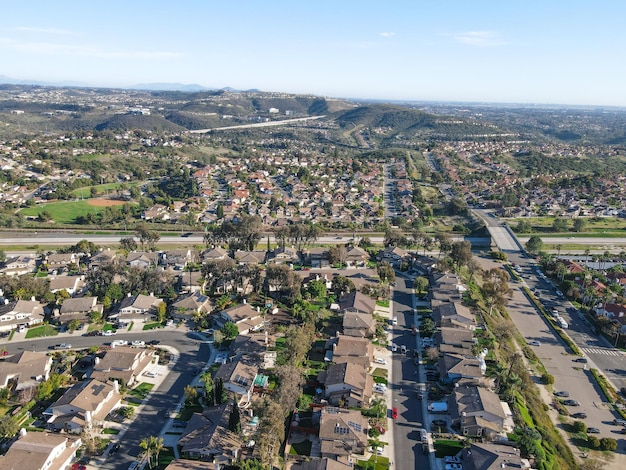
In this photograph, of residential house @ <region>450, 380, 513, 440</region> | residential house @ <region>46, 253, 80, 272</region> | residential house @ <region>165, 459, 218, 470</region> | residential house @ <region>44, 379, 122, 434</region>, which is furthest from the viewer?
residential house @ <region>46, 253, 80, 272</region>

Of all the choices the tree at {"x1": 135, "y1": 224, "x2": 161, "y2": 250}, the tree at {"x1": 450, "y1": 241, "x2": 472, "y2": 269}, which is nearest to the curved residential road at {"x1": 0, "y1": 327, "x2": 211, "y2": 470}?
the tree at {"x1": 135, "y1": 224, "x2": 161, "y2": 250}

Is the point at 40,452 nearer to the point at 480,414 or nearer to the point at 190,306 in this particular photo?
the point at 190,306

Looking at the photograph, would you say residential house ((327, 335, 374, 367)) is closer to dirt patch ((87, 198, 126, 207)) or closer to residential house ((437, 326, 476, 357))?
residential house ((437, 326, 476, 357))

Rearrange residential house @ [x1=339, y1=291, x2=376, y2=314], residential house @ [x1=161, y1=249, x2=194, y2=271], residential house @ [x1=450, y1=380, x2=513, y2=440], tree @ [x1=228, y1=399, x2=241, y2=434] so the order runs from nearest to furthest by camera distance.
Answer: tree @ [x1=228, y1=399, x2=241, y2=434], residential house @ [x1=450, y1=380, x2=513, y2=440], residential house @ [x1=339, y1=291, x2=376, y2=314], residential house @ [x1=161, y1=249, x2=194, y2=271]

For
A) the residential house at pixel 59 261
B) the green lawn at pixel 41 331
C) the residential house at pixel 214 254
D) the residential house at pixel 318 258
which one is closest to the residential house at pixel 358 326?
the residential house at pixel 318 258

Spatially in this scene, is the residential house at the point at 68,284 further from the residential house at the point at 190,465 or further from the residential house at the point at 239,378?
the residential house at the point at 190,465

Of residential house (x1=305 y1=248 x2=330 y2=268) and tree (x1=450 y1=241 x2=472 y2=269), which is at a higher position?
tree (x1=450 y1=241 x2=472 y2=269)

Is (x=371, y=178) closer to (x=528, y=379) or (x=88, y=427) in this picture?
(x=528, y=379)
